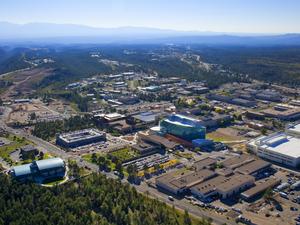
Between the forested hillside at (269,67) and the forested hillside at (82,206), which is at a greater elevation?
the forested hillside at (82,206)

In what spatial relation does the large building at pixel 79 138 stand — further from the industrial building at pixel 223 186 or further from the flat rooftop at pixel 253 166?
the flat rooftop at pixel 253 166

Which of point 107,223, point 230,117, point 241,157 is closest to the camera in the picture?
point 107,223

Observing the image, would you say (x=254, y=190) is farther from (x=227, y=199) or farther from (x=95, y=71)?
(x=95, y=71)

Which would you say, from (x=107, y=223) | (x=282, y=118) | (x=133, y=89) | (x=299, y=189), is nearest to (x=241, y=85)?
(x=133, y=89)

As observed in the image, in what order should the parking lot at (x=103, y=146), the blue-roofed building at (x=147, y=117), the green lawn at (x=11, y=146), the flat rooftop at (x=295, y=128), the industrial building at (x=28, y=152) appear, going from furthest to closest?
1. the blue-roofed building at (x=147, y=117)
2. the flat rooftop at (x=295, y=128)
3. the parking lot at (x=103, y=146)
4. the green lawn at (x=11, y=146)
5. the industrial building at (x=28, y=152)

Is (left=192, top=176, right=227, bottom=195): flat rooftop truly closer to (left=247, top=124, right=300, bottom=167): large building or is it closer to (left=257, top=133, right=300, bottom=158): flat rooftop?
(left=247, top=124, right=300, bottom=167): large building

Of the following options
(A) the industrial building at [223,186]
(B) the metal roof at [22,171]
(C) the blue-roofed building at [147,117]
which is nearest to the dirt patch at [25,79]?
(C) the blue-roofed building at [147,117]

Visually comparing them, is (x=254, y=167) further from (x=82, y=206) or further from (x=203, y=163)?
(x=82, y=206)
